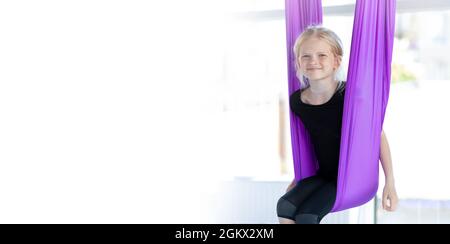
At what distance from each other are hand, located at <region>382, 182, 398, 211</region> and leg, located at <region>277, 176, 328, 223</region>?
0.20 meters

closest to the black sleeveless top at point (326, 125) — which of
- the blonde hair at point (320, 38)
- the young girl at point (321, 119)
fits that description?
the young girl at point (321, 119)

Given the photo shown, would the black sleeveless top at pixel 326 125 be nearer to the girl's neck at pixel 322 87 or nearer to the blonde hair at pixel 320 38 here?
the girl's neck at pixel 322 87

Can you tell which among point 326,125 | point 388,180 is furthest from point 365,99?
point 388,180

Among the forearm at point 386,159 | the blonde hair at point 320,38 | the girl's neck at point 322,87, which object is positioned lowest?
the forearm at point 386,159

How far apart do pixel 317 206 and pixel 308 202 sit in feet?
0.10

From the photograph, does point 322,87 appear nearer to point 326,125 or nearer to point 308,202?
point 326,125

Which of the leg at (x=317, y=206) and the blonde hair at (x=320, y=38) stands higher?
the blonde hair at (x=320, y=38)

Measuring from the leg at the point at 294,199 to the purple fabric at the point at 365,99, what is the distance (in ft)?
0.32

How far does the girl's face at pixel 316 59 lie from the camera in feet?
4.86

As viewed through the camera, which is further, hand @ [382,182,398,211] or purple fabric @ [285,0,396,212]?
hand @ [382,182,398,211]

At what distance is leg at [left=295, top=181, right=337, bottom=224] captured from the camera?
4.59 ft

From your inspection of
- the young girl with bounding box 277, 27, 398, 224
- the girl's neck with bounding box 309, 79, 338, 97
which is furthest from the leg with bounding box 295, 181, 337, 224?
the girl's neck with bounding box 309, 79, 338, 97

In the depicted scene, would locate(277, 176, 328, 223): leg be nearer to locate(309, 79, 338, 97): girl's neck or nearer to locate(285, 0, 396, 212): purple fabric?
locate(285, 0, 396, 212): purple fabric

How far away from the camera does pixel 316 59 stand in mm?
1489
